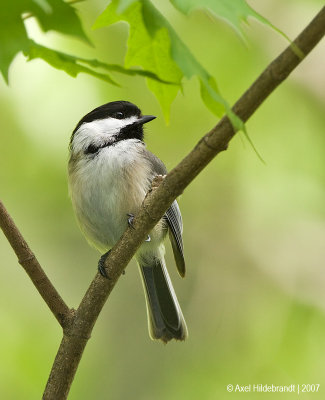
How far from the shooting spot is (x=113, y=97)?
4.31 m

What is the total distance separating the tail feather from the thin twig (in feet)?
4.25

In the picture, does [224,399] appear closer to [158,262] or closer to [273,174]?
[158,262]

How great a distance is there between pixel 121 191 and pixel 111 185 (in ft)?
0.21

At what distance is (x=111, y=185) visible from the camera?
3.19m

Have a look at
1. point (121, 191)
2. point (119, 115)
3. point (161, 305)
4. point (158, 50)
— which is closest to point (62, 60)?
point (158, 50)

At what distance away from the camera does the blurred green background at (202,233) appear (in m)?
4.15

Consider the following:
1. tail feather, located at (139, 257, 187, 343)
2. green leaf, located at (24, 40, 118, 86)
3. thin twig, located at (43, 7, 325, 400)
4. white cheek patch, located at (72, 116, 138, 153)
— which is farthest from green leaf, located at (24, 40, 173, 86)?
tail feather, located at (139, 257, 187, 343)

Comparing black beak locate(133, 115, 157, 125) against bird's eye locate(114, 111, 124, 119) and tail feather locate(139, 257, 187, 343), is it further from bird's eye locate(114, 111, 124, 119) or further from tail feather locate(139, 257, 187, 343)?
tail feather locate(139, 257, 187, 343)

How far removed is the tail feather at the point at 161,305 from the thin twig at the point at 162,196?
1.29 m

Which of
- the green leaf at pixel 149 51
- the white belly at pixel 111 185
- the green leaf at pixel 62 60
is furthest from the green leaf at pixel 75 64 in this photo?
the white belly at pixel 111 185

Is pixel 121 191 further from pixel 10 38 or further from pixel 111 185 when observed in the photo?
pixel 10 38

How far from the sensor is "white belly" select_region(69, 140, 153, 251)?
125 inches

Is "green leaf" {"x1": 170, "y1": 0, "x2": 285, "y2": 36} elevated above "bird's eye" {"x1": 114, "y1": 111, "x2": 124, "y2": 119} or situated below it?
above

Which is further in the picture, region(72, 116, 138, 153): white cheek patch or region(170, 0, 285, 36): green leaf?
region(72, 116, 138, 153): white cheek patch
